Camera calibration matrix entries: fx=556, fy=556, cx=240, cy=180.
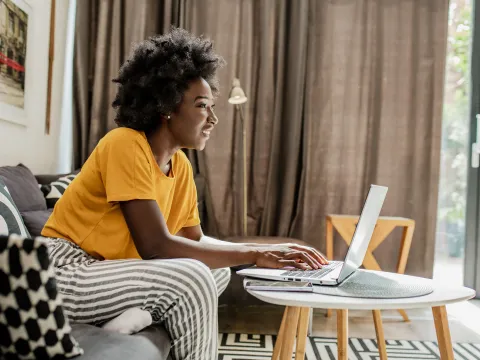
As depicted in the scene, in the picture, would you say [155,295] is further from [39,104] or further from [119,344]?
[39,104]

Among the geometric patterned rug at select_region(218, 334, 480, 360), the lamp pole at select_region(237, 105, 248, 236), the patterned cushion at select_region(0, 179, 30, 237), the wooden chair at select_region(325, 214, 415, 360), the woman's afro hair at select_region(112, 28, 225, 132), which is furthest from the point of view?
the lamp pole at select_region(237, 105, 248, 236)

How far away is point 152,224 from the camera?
54.5 inches

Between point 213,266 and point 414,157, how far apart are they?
7.79 feet

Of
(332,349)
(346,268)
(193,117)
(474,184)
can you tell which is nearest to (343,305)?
(346,268)

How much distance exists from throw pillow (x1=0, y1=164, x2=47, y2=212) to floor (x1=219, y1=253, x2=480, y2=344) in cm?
97

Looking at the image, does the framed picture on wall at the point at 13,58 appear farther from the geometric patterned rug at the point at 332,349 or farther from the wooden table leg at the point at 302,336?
the wooden table leg at the point at 302,336

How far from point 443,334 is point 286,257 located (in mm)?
429

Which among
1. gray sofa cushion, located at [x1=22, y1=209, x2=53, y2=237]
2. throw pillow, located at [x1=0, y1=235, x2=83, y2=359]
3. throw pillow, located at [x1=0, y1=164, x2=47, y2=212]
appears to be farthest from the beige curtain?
throw pillow, located at [x1=0, y1=235, x2=83, y2=359]

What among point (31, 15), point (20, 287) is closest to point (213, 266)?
point (20, 287)

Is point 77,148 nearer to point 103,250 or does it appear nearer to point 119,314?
point 103,250

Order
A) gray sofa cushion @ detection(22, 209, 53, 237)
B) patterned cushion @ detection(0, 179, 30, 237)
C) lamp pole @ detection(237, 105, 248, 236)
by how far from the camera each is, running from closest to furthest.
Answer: patterned cushion @ detection(0, 179, 30, 237), gray sofa cushion @ detection(22, 209, 53, 237), lamp pole @ detection(237, 105, 248, 236)

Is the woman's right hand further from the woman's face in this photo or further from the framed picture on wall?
the framed picture on wall

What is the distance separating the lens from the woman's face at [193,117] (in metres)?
1.63

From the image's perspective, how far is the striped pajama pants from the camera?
1.25 meters
